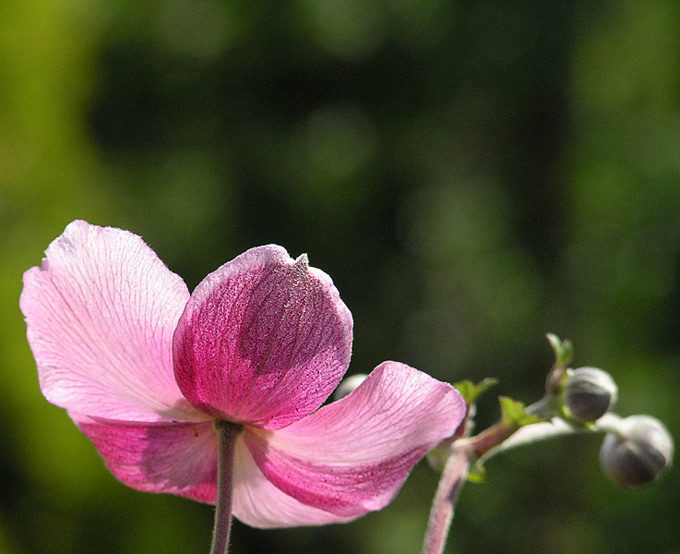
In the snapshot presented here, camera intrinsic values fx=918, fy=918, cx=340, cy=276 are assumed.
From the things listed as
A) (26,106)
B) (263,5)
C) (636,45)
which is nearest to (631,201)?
(636,45)

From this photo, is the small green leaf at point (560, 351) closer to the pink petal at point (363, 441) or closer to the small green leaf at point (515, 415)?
the small green leaf at point (515, 415)

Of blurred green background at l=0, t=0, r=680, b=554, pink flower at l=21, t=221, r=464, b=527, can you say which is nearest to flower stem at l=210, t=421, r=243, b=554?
pink flower at l=21, t=221, r=464, b=527

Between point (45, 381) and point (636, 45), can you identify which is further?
point (636, 45)

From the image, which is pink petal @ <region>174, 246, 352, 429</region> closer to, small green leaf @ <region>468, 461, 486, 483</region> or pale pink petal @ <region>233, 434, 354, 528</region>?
pale pink petal @ <region>233, 434, 354, 528</region>

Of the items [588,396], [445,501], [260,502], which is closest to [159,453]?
[260,502]

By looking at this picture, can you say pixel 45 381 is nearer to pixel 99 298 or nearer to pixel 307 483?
pixel 99 298

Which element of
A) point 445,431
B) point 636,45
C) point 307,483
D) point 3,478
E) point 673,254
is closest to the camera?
point 445,431
